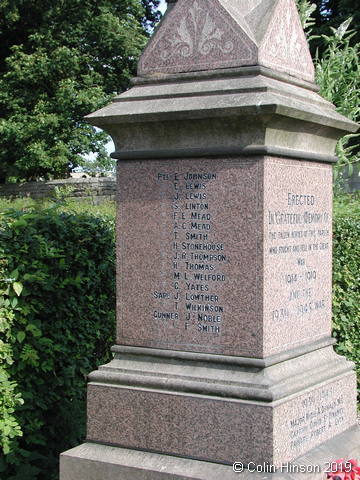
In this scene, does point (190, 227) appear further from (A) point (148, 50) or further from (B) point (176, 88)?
(A) point (148, 50)

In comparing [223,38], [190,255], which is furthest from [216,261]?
[223,38]

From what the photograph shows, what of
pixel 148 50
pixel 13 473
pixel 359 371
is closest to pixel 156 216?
pixel 148 50

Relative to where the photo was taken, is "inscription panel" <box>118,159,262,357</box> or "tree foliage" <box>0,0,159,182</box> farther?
"tree foliage" <box>0,0,159,182</box>

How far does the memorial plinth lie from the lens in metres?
4.02

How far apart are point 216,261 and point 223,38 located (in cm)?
120

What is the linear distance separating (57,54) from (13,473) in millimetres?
19546

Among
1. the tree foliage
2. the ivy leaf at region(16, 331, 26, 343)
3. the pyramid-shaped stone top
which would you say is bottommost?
the ivy leaf at region(16, 331, 26, 343)

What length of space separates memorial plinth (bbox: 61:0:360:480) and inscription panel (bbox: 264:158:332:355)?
14mm

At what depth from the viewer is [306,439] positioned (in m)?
4.22

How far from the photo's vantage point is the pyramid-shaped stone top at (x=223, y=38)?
4148mm
